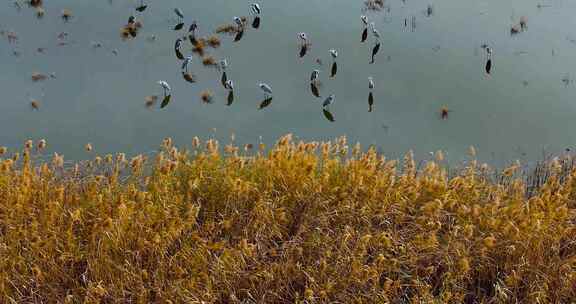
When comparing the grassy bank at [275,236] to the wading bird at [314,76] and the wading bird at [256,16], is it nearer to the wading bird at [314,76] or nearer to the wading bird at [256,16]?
the wading bird at [314,76]

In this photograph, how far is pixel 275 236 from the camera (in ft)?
12.3

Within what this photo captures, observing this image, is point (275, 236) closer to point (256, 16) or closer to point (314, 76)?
point (314, 76)

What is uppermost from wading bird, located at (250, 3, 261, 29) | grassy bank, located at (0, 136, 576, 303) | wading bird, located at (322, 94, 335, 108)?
wading bird, located at (250, 3, 261, 29)

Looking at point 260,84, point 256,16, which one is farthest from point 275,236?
point 256,16

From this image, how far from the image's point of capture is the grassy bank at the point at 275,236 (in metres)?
3.26

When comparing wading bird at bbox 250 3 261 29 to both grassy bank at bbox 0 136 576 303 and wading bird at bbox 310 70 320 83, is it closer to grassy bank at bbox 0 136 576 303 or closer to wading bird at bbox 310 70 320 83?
wading bird at bbox 310 70 320 83

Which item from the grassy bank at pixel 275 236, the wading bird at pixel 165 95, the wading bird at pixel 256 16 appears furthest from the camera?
the wading bird at pixel 256 16

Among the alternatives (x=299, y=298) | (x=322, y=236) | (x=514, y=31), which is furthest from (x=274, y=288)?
(x=514, y=31)

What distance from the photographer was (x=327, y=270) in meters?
3.33

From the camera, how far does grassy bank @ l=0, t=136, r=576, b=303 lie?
3260 millimetres

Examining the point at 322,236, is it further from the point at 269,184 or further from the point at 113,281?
the point at 113,281

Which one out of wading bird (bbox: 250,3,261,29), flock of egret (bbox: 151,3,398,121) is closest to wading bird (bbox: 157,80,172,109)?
flock of egret (bbox: 151,3,398,121)

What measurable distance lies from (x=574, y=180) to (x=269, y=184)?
1975 millimetres

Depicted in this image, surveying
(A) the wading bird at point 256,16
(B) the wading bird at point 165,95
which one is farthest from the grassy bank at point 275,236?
(A) the wading bird at point 256,16
